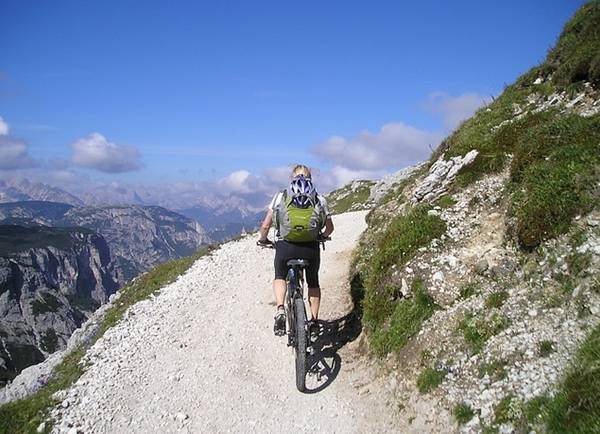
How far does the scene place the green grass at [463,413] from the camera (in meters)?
6.77

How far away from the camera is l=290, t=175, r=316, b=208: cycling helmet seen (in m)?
9.55

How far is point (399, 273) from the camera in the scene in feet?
36.6

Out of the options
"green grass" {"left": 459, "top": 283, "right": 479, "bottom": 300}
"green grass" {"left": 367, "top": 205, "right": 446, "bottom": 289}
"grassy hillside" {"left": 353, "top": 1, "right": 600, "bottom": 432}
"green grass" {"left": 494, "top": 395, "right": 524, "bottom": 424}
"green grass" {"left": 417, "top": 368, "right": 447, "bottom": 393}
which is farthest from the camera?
"green grass" {"left": 367, "top": 205, "right": 446, "bottom": 289}

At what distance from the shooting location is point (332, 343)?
11.7 m

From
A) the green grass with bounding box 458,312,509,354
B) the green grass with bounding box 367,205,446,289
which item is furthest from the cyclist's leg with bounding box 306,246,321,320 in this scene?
the green grass with bounding box 458,312,509,354

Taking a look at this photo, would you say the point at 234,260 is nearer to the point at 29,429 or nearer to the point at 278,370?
the point at 278,370

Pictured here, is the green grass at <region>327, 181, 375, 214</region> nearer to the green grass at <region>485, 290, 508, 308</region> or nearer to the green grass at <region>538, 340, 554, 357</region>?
the green grass at <region>485, 290, 508, 308</region>

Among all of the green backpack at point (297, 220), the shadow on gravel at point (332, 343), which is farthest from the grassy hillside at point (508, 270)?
the green backpack at point (297, 220)

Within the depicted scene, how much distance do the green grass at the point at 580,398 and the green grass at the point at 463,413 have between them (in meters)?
1.43

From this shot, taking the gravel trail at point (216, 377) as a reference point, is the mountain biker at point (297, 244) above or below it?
above

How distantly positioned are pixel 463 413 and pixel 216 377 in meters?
5.87

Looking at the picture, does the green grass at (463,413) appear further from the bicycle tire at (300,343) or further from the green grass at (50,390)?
the green grass at (50,390)

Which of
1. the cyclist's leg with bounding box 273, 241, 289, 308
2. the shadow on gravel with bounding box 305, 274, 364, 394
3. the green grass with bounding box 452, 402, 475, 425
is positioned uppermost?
the cyclist's leg with bounding box 273, 241, 289, 308

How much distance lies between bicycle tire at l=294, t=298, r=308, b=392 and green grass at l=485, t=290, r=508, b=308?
12.3ft
